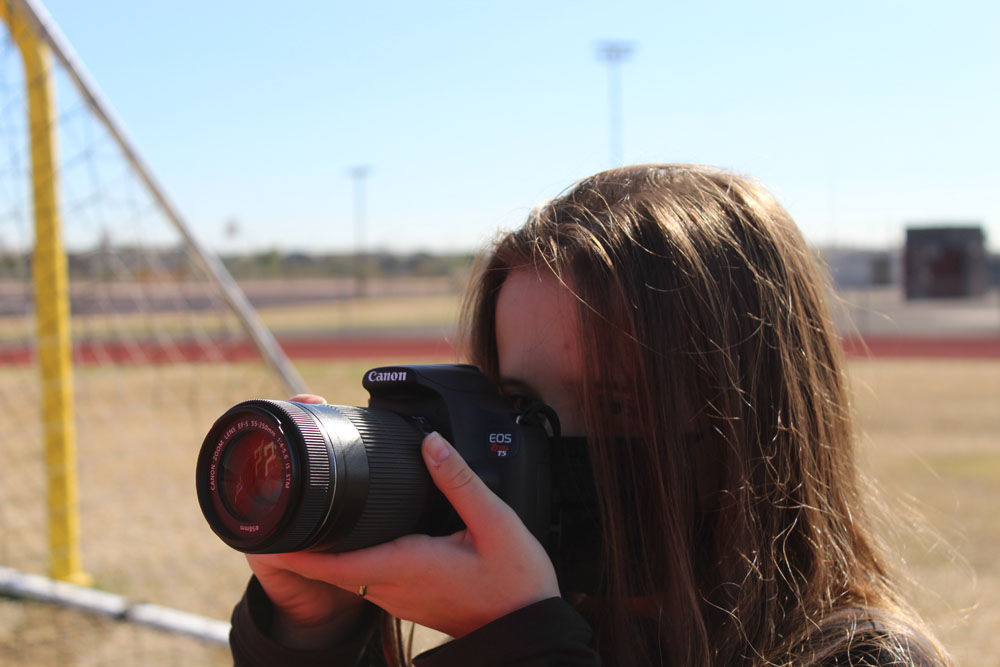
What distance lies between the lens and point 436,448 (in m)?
0.88

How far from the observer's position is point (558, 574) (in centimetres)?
101

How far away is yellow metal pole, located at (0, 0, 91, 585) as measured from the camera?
10.4ft

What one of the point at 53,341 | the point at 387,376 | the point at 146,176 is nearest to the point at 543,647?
the point at 387,376

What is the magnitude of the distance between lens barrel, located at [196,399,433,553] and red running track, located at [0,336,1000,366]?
1182 cm

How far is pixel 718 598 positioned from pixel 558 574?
0.18 meters

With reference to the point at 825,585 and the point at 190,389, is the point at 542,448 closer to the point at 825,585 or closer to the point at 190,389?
the point at 825,585

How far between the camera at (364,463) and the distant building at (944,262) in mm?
28605

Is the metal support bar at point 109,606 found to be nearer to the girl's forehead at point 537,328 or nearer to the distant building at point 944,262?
the girl's forehead at point 537,328

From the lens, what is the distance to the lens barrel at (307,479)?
81cm

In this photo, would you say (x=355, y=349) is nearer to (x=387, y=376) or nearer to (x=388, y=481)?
(x=387, y=376)

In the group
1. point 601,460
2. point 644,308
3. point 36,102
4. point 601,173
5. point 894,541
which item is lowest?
point 894,541

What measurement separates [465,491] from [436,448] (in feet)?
0.17

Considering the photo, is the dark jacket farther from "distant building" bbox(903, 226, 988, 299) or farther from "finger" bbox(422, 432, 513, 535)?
"distant building" bbox(903, 226, 988, 299)

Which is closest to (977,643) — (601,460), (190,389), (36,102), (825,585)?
(825,585)
